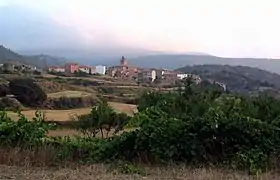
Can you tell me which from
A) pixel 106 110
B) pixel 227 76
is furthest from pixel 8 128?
pixel 227 76

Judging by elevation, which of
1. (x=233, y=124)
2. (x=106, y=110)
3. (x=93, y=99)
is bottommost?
(x=93, y=99)

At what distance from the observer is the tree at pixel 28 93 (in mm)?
55156

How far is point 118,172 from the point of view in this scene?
25.0 feet

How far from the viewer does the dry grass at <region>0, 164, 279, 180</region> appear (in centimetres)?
→ 695

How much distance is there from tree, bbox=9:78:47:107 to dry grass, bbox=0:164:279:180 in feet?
159

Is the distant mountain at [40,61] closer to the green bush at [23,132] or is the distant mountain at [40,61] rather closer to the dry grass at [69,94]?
the dry grass at [69,94]

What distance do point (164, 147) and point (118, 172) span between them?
143 cm

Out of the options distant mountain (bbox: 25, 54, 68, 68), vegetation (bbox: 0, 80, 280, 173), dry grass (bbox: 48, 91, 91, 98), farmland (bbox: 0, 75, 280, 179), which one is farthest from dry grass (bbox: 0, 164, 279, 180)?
distant mountain (bbox: 25, 54, 68, 68)

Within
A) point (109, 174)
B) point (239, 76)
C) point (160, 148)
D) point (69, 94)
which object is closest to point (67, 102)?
point (69, 94)

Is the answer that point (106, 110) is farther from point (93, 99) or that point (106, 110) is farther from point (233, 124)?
point (93, 99)

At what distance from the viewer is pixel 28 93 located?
55.9 m

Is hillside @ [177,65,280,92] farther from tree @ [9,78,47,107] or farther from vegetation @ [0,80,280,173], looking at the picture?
vegetation @ [0,80,280,173]

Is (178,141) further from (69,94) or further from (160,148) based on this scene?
(69,94)

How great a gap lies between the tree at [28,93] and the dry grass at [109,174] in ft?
159
